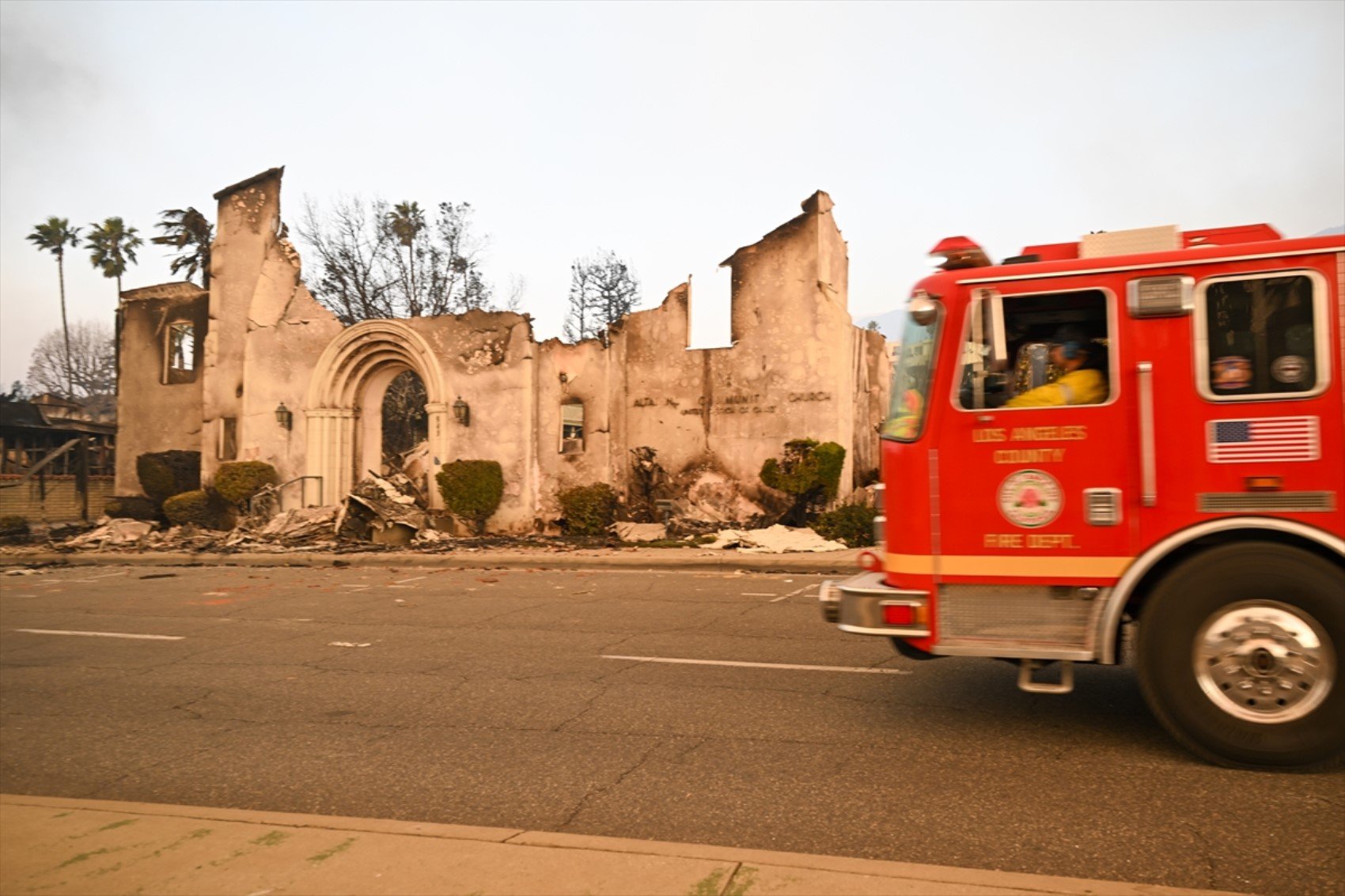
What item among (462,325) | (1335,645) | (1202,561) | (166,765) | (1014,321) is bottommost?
(166,765)

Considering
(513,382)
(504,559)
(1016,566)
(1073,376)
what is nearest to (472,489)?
(513,382)

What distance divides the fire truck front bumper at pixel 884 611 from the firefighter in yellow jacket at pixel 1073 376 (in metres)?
1.22

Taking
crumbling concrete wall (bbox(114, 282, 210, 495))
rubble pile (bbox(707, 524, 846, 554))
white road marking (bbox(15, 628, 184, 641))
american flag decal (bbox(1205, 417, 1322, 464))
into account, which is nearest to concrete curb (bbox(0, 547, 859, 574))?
rubble pile (bbox(707, 524, 846, 554))

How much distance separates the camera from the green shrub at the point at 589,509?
21733 millimetres

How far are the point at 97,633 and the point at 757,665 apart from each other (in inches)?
294

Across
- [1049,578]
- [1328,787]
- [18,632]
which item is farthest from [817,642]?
[18,632]

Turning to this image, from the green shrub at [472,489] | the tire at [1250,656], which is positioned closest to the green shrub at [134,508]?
the green shrub at [472,489]

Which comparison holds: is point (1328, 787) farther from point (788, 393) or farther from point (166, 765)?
point (788, 393)

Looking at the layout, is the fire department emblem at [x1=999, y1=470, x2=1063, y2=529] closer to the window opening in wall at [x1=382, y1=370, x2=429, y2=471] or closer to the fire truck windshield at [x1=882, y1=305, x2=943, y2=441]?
the fire truck windshield at [x1=882, y1=305, x2=943, y2=441]

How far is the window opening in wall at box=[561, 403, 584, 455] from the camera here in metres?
22.9

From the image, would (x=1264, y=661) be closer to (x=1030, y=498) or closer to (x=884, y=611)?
(x=1030, y=498)

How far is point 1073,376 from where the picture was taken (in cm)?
548

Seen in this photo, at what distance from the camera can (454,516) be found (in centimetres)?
2281

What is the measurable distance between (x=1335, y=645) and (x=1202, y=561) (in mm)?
670
